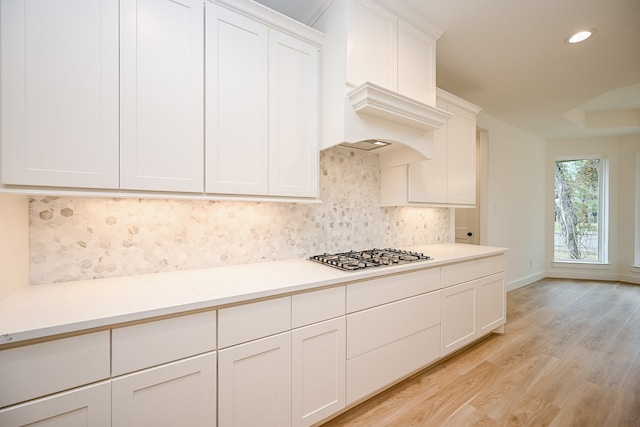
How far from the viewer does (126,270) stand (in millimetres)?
1406

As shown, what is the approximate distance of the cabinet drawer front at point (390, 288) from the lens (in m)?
1.53

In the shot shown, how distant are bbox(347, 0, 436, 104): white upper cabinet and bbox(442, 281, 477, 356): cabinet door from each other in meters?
1.53

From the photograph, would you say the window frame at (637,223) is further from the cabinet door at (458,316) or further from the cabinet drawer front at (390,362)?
the cabinet drawer front at (390,362)

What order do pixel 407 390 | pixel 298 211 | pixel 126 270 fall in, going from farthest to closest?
pixel 298 211
pixel 407 390
pixel 126 270

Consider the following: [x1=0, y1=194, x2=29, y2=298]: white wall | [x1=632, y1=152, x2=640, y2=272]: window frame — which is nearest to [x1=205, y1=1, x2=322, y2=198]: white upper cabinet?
[x1=0, y1=194, x2=29, y2=298]: white wall

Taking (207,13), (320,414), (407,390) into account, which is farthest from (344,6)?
(407,390)

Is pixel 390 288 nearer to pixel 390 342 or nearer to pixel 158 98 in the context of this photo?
pixel 390 342

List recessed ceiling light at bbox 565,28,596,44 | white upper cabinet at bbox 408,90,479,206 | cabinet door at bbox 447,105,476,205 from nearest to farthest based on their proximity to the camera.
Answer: recessed ceiling light at bbox 565,28,596,44 → white upper cabinet at bbox 408,90,479,206 → cabinet door at bbox 447,105,476,205

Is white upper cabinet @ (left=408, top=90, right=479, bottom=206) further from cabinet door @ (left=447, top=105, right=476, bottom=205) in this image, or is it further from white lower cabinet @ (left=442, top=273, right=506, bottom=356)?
white lower cabinet @ (left=442, top=273, right=506, bottom=356)

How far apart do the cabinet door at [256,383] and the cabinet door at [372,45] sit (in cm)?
154

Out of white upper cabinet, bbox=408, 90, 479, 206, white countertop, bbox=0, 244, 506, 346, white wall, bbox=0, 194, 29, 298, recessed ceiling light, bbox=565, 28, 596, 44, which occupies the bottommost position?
white countertop, bbox=0, 244, 506, 346

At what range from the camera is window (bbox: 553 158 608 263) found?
486 cm

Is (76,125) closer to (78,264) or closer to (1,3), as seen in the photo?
(1,3)

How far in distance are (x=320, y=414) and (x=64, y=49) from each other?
200cm
